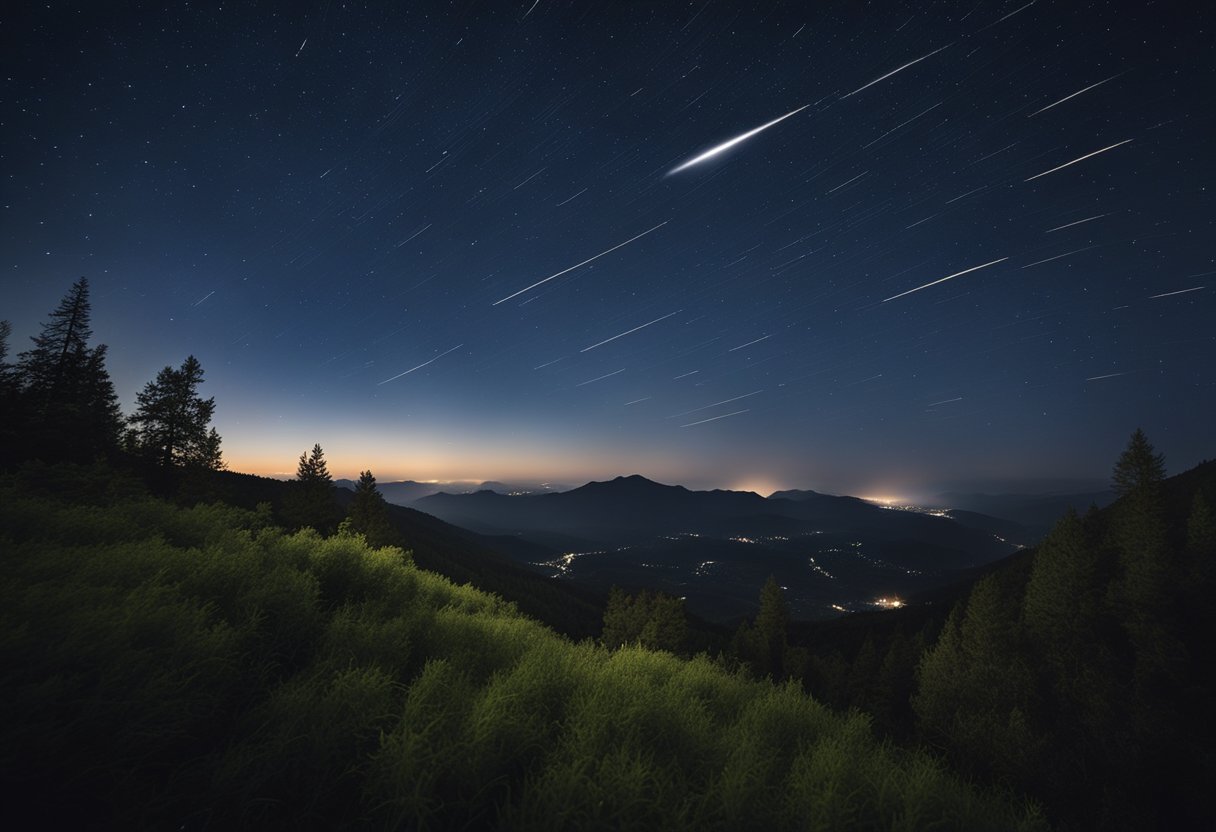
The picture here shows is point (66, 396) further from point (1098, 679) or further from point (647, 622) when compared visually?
point (1098, 679)

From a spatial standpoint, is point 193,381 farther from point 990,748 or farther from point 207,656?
point 990,748

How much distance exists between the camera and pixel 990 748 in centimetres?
2088

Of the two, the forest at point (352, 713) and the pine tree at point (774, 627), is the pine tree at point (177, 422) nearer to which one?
the forest at point (352, 713)

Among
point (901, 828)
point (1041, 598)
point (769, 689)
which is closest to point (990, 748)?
point (1041, 598)

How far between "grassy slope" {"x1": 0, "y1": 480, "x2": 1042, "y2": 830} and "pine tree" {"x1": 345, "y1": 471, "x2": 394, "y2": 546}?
1085 inches

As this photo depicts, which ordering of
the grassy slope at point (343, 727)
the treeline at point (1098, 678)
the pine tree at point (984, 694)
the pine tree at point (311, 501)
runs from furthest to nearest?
the pine tree at point (311, 501) → the pine tree at point (984, 694) → the treeline at point (1098, 678) → the grassy slope at point (343, 727)

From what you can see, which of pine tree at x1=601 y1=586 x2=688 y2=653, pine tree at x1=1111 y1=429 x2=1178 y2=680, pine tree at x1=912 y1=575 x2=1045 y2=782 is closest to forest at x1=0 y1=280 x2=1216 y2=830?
pine tree at x1=912 y1=575 x2=1045 y2=782

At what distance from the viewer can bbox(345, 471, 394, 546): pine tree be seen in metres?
31.4

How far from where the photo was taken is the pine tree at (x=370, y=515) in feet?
103

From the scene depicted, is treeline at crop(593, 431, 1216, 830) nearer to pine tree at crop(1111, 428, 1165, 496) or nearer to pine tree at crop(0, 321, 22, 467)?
pine tree at crop(1111, 428, 1165, 496)

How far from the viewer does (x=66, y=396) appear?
28250mm

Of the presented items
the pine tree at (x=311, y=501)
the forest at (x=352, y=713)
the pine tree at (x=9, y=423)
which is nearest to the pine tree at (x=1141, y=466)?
the forest at (x=352, y=713)

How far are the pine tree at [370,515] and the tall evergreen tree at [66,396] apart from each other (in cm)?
1417

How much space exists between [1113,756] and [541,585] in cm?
12541
